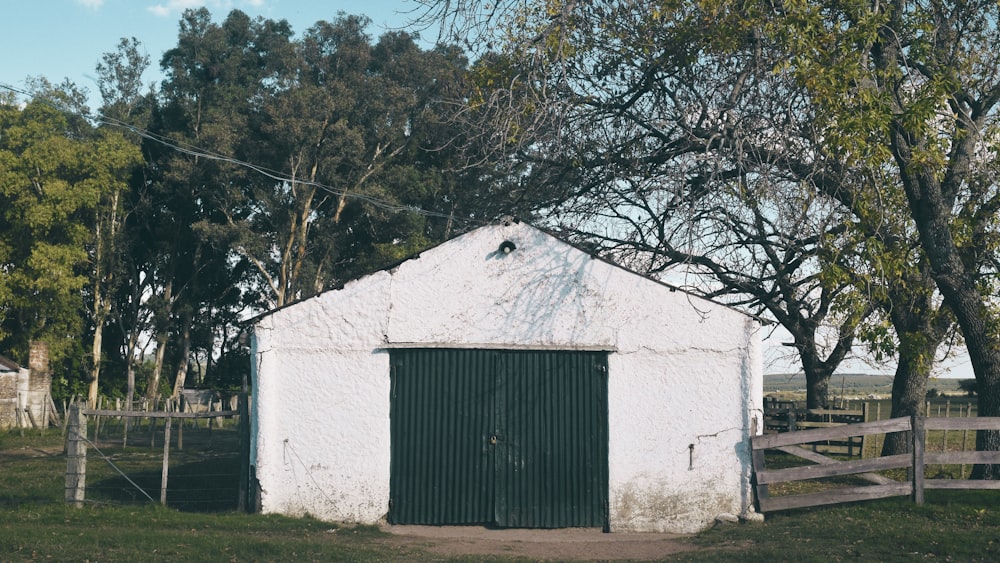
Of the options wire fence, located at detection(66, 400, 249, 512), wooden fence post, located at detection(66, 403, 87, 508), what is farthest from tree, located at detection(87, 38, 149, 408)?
wooden fence post, located at detection(66, 403, 87, 508)

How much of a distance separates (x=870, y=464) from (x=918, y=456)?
27.4 inches

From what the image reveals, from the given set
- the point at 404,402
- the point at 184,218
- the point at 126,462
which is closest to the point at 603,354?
the point at 404,402

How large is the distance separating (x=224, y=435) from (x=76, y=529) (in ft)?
59.5

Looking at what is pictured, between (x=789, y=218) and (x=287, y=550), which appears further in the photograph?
(x=789, y=218)

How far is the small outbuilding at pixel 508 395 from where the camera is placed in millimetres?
13656

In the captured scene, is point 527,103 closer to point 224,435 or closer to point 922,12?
point 922,12

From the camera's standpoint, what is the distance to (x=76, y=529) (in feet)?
40.7

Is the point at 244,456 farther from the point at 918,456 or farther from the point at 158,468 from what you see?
the point at 918,456

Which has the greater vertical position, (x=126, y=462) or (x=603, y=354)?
(x=603, y=354)

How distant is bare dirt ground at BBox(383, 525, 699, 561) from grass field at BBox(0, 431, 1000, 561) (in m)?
0.37

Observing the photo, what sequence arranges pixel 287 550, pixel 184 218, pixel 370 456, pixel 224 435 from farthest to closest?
pixel 184 218 → pixel 224 435 → pixel 370 456 → pixel 287 550

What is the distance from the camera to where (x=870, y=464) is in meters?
13.9

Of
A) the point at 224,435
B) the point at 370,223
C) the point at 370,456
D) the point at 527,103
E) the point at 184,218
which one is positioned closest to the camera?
the point at 370,456

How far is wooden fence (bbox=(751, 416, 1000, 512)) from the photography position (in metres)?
13.8
